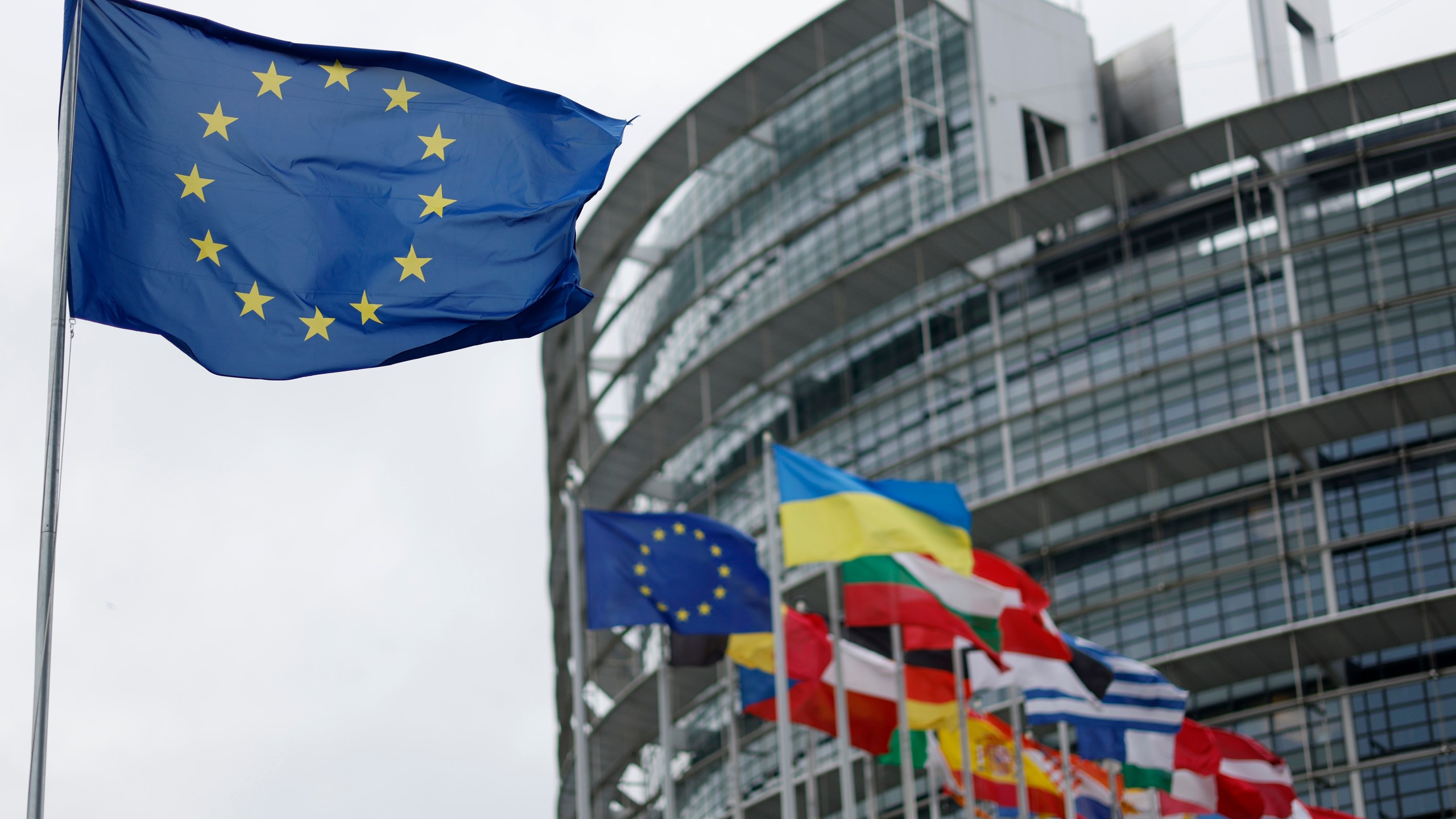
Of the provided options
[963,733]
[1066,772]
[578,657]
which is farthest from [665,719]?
[1066,772]

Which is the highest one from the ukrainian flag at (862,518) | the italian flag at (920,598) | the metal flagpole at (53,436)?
the ukrainian flag at (862,518)

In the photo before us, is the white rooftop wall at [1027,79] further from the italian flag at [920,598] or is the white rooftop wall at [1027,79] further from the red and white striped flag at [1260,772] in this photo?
the italian flag at [920,598]

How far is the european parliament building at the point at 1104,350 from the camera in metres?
40.1

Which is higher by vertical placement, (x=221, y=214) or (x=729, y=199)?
(x=729, y=199)

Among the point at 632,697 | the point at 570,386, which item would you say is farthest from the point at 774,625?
the point at 570,386

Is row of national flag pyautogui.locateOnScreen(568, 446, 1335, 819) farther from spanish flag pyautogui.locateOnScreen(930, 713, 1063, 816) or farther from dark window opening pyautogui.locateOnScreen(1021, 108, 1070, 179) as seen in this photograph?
dark window opening pyautogui.locateOnScreen(1021, 108, 1070, 179)

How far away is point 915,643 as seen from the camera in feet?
86.1

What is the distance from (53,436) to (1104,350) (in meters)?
35.5

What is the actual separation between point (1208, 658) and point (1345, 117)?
12219mm

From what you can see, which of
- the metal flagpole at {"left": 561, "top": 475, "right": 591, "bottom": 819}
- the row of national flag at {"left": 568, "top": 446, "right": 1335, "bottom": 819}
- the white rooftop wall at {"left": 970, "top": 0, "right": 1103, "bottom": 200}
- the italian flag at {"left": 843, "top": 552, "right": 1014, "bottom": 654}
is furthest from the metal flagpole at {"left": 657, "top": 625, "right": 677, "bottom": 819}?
the white rooftop wall at {"left": 970, "top": 0, "right": 1103, "bottom": 200}

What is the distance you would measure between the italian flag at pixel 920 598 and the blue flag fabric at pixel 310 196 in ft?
40.0

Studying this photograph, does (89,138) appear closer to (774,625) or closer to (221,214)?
(221,214)

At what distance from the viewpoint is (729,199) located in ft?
172

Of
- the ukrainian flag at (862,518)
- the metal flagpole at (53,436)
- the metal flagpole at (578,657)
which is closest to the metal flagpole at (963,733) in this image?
the ukrainian flag at (862,518)
